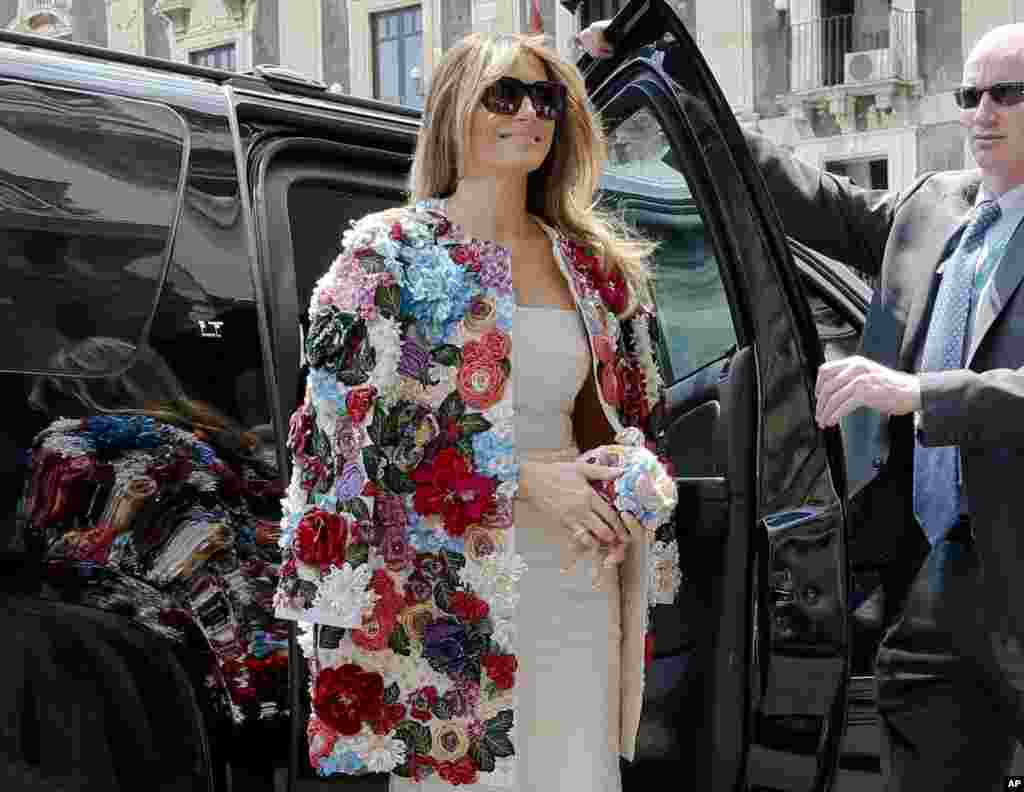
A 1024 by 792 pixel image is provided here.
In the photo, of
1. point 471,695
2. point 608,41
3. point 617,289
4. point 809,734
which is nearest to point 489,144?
point 617,289

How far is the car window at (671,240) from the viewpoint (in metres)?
2.74

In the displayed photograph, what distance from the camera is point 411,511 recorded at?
2.26 m

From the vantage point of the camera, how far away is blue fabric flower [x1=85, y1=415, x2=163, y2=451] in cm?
242

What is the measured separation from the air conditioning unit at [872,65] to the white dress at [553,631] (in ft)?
64.1

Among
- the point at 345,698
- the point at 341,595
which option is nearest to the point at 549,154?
the point at 341,595

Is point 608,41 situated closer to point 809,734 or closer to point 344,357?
point 344,357

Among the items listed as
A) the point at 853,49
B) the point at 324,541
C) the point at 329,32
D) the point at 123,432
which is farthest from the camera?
the point at 329,32

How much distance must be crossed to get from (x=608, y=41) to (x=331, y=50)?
2433 cm

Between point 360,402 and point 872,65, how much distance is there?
20.0 metres

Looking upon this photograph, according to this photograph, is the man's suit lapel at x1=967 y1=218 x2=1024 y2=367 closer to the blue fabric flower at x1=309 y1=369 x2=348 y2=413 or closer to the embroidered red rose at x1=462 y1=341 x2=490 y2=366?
the embroidered red rose at x1=462 y1=341 x2=490 y2=366

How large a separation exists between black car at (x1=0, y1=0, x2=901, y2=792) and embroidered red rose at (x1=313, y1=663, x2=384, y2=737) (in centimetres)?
32

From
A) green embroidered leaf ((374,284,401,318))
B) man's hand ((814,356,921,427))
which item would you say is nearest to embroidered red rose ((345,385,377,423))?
green embroidered leaf ((374,284,401,318))

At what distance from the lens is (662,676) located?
2666 mm

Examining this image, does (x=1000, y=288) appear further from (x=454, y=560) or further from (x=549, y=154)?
(x=454, y=560)
